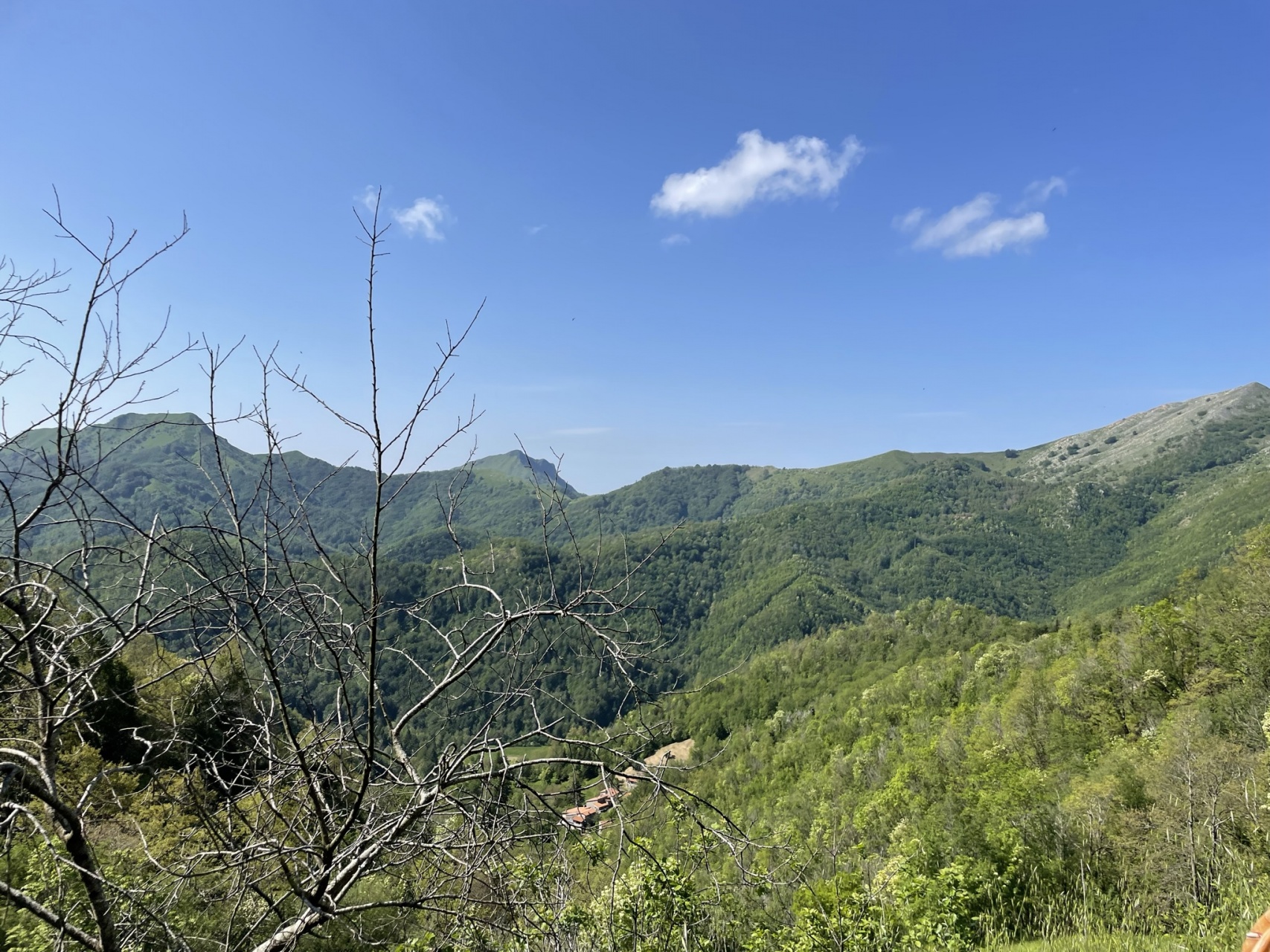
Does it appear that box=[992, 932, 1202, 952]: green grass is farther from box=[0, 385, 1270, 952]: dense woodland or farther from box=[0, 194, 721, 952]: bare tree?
box=[0, 194, 721, 952]: bare tree

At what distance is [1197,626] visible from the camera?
80.7 feet

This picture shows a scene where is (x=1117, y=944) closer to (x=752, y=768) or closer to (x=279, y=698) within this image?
(x=279, y=698)

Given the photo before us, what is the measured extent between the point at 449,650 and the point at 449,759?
69 centimetres

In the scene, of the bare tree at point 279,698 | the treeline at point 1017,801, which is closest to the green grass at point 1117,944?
the treeline at point 1017,801

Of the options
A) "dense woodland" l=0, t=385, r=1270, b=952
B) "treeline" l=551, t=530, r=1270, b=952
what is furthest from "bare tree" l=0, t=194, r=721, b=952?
"treeline" l=551, t=530, r=1270, b=952

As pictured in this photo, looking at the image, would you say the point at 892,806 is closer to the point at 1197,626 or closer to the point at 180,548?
the point at 1197,626

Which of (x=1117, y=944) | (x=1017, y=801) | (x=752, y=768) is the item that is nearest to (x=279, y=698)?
(x=1117, y=944)

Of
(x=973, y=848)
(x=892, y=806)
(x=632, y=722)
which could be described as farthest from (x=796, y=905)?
(x=892, y=806)

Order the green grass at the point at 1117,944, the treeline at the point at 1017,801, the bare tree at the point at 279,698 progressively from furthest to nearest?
the treeline at the point at 1017,801
the green grass at the point at 1117,944
the bare tree at the point at 279,698

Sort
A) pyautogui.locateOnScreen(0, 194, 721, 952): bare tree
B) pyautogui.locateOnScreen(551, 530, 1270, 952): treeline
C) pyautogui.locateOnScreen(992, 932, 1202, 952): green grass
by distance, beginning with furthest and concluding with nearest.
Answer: pyautogui.locateOnScreen(551, 530, 1270, 952): treeline → pyautogui.locateOnScreen(992, 932, 1202, 952): green grass → pyautogui.locateOnScreen(0, 194, 721, 952): bare tree

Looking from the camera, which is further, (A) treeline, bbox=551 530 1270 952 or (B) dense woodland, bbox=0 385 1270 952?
(A) treeline, bbox=551 530 1270 952

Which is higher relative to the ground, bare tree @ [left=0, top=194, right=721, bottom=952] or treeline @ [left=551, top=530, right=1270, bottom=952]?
bare tree @ [left=0, top=194, right=721, bottom=952]

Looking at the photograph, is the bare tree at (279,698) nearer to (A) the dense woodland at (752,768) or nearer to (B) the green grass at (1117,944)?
(A) the dense woodland at (752,768)

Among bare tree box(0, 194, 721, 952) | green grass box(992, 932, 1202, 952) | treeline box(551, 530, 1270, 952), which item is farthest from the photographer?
treeline box(551, 530, 1270, 952)
